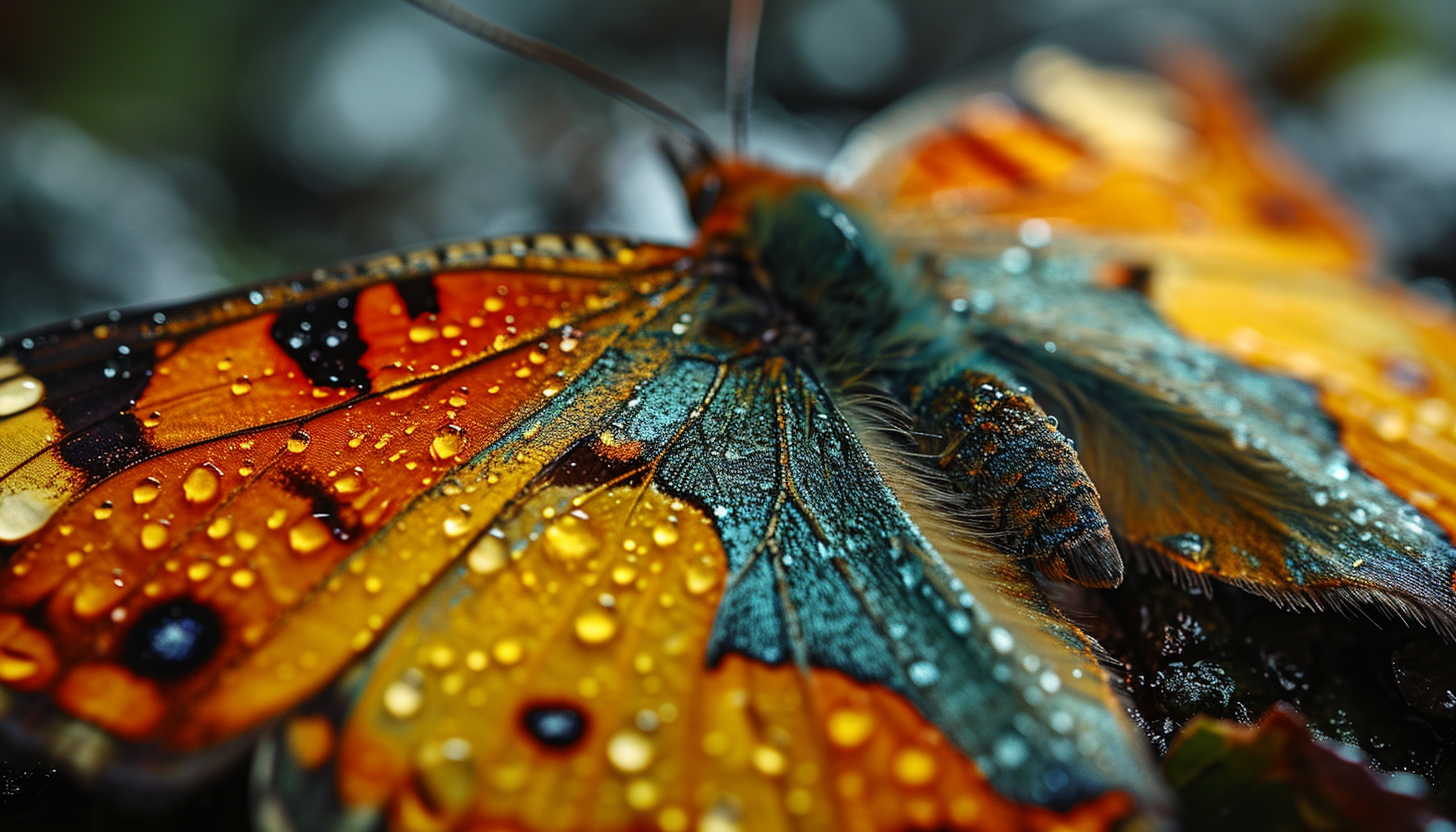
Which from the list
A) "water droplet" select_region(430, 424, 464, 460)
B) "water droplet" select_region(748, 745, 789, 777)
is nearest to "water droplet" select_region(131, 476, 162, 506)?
"water droplet" select_region(430, 424, 464, 460)

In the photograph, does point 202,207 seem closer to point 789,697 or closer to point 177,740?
point 177,740

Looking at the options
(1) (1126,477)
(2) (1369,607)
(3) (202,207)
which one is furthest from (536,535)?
(3) (202,207)

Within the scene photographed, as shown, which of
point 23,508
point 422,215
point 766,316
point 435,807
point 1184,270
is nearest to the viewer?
point 435,807

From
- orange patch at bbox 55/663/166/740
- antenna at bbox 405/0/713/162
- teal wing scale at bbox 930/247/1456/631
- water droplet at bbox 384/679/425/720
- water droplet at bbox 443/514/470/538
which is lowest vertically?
teal wing scale at bbox 930/247/1456/631

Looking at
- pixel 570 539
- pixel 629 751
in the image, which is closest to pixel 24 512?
pixel 570 539

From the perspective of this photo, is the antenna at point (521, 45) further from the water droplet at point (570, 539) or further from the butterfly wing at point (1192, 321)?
the water droplet at point (570, 539)

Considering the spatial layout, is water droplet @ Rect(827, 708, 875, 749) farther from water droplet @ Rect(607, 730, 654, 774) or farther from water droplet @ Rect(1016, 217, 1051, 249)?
water droplet @ Rect(1016, 217, 1051, 249)
